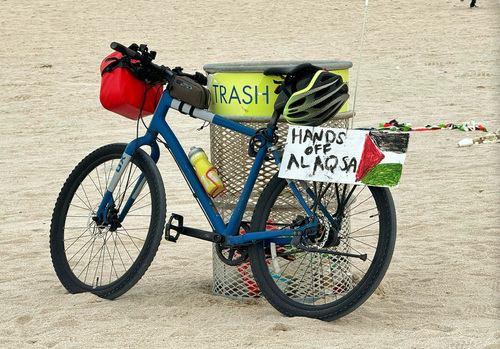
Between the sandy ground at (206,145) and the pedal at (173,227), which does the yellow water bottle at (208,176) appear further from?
the sandy ground at (206,145)

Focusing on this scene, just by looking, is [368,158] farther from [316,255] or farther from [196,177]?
[196,177]

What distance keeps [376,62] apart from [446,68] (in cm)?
162

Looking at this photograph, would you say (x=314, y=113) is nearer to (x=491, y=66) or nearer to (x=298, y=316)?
(x=298, y=316)

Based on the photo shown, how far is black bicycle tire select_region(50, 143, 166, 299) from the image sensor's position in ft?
14.3

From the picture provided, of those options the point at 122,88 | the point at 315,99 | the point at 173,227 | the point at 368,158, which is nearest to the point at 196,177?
the point at 173,227

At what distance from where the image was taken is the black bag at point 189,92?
4473 mm

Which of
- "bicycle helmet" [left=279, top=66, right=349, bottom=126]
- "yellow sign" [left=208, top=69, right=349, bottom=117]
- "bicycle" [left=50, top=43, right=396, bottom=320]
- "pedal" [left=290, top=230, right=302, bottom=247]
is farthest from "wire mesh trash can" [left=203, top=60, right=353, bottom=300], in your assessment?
"pedal" [left=290, top=230, right=302, bottom=247]

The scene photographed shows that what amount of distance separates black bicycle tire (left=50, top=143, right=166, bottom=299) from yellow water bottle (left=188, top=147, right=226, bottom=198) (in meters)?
0.22

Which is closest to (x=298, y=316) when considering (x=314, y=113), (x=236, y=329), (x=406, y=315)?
(x=236, y=329)

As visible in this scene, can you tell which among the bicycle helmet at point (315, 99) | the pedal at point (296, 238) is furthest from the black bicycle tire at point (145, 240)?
the bicycle helmet at point (315, 99)

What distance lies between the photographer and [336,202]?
4.52m

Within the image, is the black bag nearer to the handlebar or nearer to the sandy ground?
the handlebar

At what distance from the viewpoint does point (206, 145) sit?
34.4ft

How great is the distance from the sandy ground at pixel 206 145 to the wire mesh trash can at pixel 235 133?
0.15m
